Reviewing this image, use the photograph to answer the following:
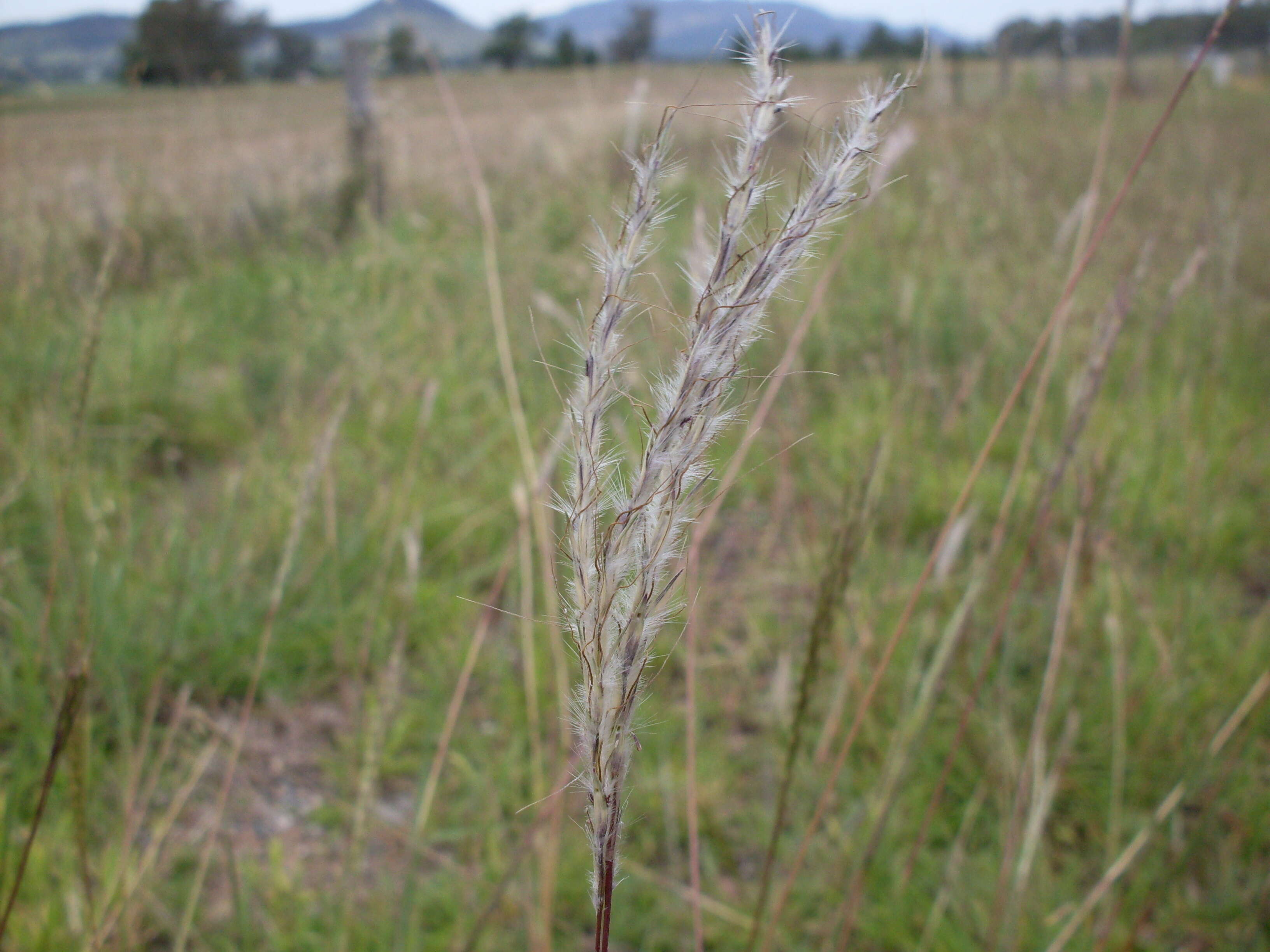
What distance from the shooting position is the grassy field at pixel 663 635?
4.47 feet

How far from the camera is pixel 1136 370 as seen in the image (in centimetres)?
165

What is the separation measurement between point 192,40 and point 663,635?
698 centimetres

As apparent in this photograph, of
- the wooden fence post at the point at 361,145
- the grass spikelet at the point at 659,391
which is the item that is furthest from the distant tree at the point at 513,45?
the grass spikelet at the point at 659,391

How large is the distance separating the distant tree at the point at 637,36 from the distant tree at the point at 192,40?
2449 mm

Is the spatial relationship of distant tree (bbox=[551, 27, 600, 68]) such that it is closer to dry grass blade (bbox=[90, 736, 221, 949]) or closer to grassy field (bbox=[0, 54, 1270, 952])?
grassy field (bbox=[0, 54, 1270, 952])

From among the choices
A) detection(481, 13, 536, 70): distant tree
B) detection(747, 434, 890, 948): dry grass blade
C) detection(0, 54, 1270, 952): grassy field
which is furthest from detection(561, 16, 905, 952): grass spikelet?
detection(481, 13, 536, 70): distant tree

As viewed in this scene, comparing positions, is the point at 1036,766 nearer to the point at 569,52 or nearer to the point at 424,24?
the point at 424,24

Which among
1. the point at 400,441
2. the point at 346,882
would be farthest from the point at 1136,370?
the point at 400,441

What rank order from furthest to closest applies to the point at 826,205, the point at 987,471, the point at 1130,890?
the point at 987,471, the point at 1130,890, the point at 826,205

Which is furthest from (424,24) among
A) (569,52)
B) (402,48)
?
(569,52)

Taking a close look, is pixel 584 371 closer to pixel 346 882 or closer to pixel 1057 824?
pixel 346 882

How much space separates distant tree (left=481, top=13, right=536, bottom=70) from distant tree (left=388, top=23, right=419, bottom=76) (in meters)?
7.22

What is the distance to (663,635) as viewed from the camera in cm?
150

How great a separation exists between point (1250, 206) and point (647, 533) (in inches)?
222
